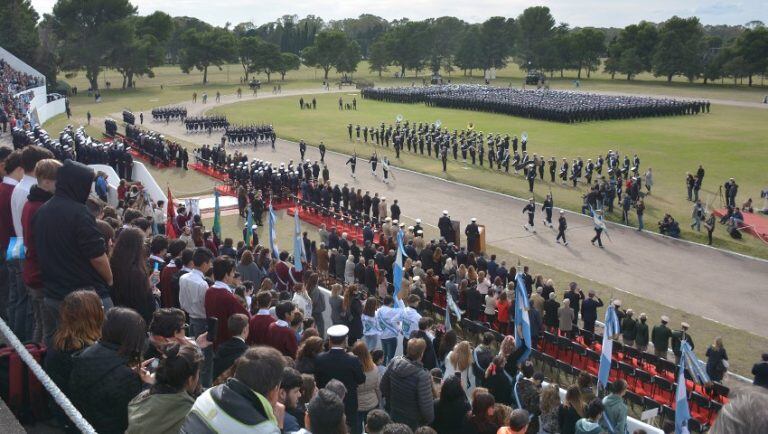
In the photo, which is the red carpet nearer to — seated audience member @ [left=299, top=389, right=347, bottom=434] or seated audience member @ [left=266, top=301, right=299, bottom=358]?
seated audience member @ [left=266, top=301, right=299, bottom=358]

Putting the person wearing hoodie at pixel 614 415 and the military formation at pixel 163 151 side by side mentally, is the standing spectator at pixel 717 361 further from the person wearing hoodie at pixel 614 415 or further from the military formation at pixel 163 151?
the military formation at pixel 163 151

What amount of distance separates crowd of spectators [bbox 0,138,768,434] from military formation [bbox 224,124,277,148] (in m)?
33.1

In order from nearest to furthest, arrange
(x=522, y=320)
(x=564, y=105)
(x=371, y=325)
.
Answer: (x=371, y=325) < (x=522, y=320) < (x=564, y=105)

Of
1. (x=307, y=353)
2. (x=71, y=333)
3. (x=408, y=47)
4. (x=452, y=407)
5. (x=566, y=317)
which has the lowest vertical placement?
(x=566, y=317)

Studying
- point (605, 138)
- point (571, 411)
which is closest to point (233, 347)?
point (571, 411)

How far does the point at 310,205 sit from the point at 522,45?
96414 mm

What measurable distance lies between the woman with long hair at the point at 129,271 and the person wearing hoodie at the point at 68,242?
0.49m

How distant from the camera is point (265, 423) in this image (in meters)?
3.65

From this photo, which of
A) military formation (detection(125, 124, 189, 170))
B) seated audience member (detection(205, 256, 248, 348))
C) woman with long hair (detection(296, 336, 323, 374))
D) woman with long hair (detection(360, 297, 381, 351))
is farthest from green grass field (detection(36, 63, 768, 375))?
seated audience member (detection(205, 256, 248, 348))

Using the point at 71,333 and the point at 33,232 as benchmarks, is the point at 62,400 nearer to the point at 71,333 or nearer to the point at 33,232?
the point at 71,333

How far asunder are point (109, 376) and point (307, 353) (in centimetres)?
250

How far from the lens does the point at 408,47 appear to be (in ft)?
373

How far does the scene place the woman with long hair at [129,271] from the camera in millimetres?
6184

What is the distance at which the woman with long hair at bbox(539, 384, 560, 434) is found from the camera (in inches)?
281
